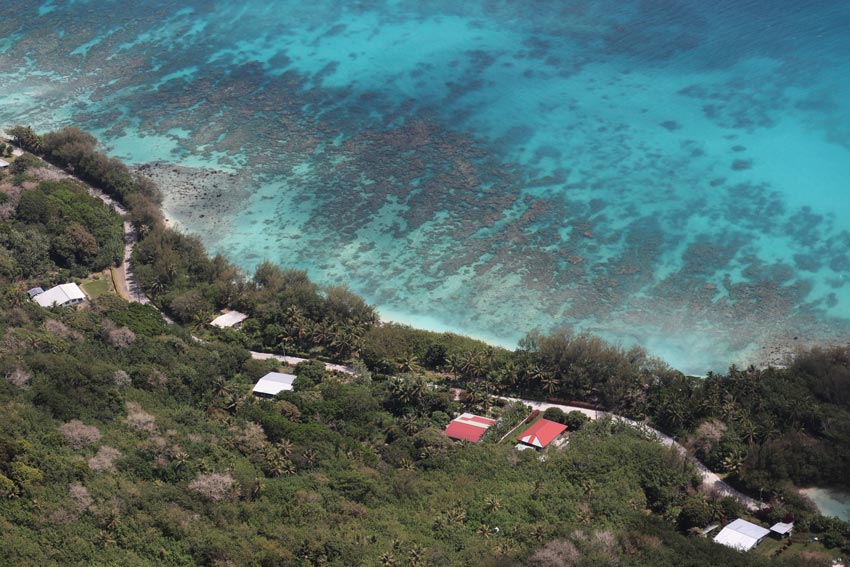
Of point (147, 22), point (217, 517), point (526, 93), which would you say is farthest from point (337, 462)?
point (147, 22)

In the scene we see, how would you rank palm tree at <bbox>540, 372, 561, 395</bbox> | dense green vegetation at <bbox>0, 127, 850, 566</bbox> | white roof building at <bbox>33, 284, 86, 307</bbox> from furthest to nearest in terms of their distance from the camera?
white roof building at <bbox>33, 284, 86, 307</bbox>, palm tree at <bbox>540, 372, 561, 395</bbox>, dense green vegetation at <bbox>0, 127, 850, 566</bbox>

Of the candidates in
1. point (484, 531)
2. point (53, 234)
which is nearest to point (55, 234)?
point (53, 234)

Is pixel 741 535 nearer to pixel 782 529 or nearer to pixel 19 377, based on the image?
pixel 782 529

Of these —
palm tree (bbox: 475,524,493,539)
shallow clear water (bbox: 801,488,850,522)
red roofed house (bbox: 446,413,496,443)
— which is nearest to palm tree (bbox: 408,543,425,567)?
palm tree (bbox: 475,524,493,539)

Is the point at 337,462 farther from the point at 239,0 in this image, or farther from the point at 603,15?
the point at 239,0

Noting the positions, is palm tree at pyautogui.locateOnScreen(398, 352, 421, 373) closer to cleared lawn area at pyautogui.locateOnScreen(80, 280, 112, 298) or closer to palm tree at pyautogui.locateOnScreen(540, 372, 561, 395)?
palm tree at pyautogui.locateOnScreen(540, 372, 561, 395)

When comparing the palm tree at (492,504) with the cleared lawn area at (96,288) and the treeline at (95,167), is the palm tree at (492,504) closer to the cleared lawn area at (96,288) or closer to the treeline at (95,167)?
the cleared lawn area at (96,288)

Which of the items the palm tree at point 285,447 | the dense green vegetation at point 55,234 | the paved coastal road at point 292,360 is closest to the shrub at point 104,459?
the palm tree at point 285,447
